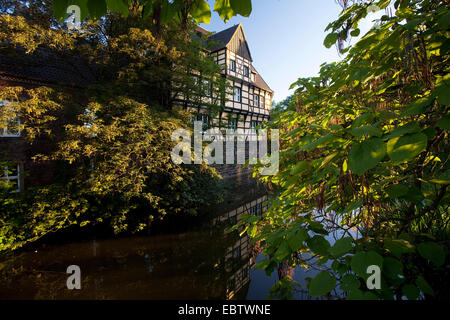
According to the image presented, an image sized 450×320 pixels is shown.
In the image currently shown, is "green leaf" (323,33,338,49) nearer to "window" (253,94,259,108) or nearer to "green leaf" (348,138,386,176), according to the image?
"green leaf" (348,138,386,176)

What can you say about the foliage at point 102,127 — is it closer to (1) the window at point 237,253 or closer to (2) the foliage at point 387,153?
(1) the window at point 237,253

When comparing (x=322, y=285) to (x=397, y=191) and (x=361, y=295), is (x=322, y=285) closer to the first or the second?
(x=361, y=295)

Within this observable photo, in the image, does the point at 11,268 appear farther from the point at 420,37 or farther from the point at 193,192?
the point at 420,37

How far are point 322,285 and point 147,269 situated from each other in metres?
5.79

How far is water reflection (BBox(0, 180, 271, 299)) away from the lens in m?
4.64

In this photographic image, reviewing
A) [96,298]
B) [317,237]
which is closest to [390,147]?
[317,237]

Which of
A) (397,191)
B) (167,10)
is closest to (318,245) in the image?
(397,191)

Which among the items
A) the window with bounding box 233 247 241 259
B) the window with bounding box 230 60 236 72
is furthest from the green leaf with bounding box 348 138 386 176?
the window with bounding box 230 60 236 72

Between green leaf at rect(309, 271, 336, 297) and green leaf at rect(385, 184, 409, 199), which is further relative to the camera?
green leaf at rect(385, 184, 409, 199)

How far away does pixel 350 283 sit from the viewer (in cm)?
88

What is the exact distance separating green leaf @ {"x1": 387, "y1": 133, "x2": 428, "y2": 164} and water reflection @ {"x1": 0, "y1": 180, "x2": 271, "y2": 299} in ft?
11.2

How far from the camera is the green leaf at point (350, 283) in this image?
86 centimetres

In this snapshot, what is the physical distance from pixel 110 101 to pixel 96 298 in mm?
5722

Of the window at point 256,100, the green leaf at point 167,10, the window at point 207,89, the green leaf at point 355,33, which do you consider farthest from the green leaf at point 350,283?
the window at point 256,100
